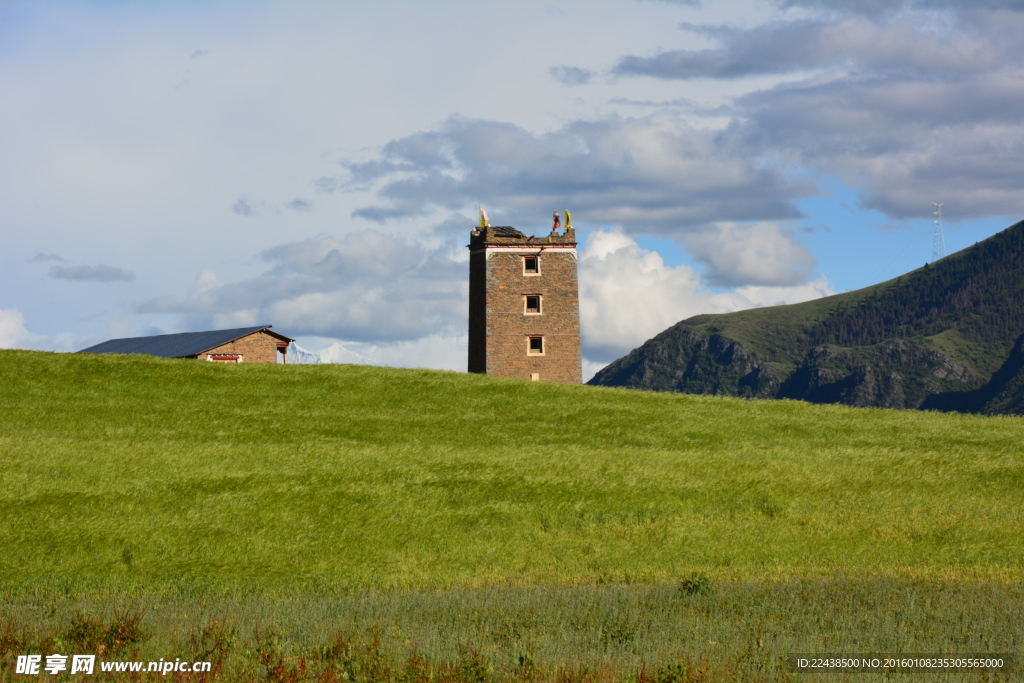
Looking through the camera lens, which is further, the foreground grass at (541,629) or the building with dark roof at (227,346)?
the building with dark roof at (227,346)

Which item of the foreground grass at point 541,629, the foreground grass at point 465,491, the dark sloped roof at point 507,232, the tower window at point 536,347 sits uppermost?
the dark sloped roof at point 507,232

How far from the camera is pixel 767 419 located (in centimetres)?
4147

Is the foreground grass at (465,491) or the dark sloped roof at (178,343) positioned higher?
the dark sloped roof at (178,343)

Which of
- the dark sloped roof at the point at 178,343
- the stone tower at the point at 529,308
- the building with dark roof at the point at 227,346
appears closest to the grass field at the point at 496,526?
the building with dark roof at the point at 227,346

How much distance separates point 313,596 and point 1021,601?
1325 centimetres

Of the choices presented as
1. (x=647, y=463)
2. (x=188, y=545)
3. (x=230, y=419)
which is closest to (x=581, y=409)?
(x=647, y=463)

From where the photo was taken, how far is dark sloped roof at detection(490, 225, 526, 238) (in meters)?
76.8

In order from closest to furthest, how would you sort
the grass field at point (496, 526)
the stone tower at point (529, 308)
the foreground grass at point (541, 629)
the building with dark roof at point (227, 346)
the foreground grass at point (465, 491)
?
the foreground grass at point (541, 629)
the grass field at point (496, 526)
the foreground grass at point (465, 491)
the building with dark roof at point (227, 346)
the stone tower at point (529, 308)

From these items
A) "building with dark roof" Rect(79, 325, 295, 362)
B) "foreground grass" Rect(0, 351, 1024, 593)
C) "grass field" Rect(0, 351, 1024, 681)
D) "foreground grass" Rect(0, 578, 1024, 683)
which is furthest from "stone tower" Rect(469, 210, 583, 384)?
"foreground grass" Rect(0, 578, 1024, 683)

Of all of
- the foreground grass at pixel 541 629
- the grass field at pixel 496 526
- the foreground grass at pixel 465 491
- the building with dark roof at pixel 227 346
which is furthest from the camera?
the building with dark roof at pixel 227 346

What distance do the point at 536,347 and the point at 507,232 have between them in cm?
962

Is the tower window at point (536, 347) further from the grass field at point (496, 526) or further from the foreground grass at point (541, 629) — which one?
the foreground grass at point (541, 629)

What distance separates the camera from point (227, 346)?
238ft

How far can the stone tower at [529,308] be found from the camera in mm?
74938
